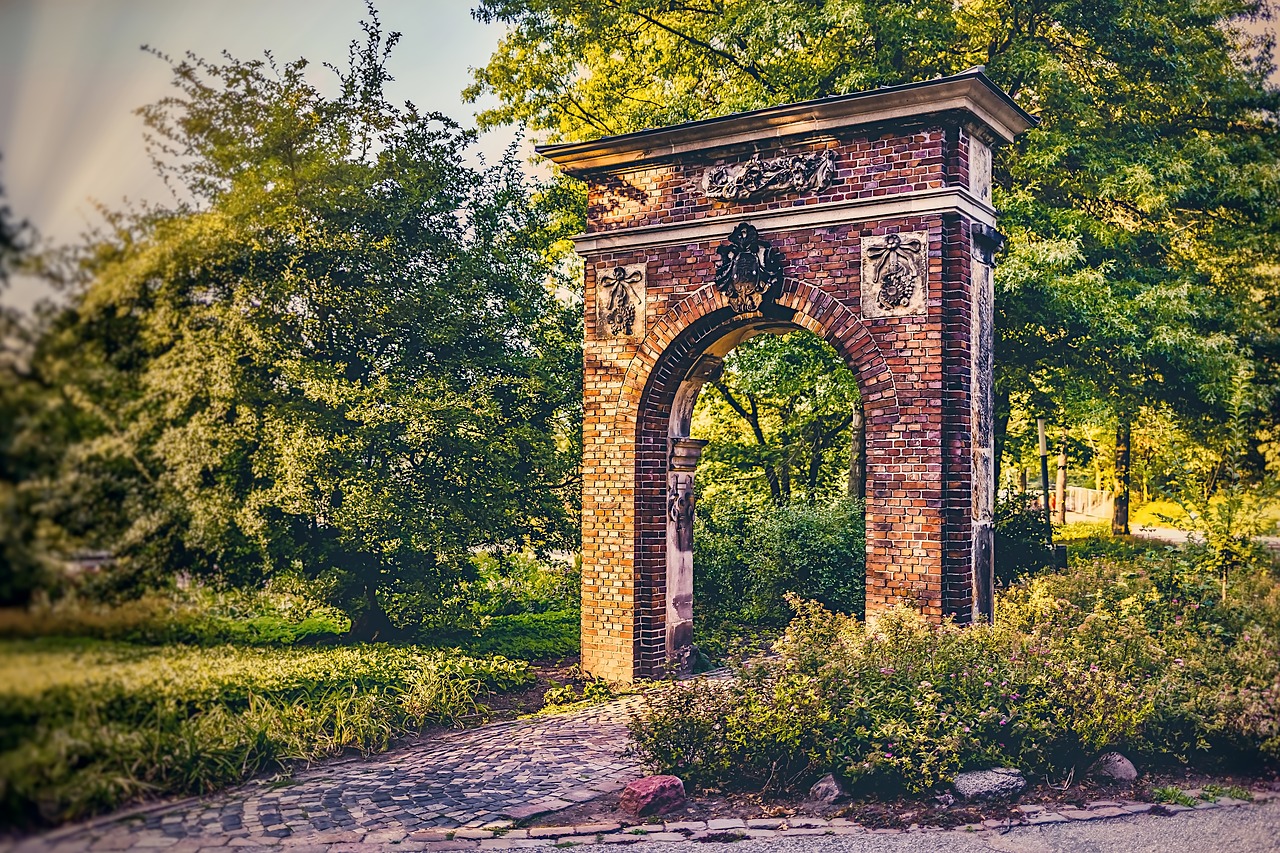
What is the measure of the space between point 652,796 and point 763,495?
42.9 ft

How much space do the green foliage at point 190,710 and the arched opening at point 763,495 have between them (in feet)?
8.49

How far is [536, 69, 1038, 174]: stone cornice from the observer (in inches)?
325

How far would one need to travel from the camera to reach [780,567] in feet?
44.7

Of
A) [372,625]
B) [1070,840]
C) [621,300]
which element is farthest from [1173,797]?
[372,625]

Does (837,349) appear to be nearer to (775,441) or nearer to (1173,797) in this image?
(1173,797)

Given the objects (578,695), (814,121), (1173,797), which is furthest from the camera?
(578,695)

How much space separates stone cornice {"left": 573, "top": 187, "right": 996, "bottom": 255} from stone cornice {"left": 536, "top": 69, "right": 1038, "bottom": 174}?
659 mm

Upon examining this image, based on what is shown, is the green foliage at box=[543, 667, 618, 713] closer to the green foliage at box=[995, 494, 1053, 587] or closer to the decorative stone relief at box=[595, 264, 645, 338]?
the decorative stone relief at box=[595, 264, 645, 338]

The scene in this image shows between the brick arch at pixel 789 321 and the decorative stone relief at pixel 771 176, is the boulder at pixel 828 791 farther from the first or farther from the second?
the decorative stone relief at pixel 771 176

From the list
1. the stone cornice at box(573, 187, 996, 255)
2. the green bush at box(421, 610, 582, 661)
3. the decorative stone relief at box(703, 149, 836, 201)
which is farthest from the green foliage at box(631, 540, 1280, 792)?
the green bush at box(421, 610, 582, 661)

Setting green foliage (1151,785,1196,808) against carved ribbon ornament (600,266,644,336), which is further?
carved ribbon ornament (600,266,644,336)

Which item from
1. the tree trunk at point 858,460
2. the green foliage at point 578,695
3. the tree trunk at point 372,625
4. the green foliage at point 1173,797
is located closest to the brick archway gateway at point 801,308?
the green foliage at point 578,695

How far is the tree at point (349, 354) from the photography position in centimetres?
673

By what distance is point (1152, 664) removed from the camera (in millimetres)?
7652
